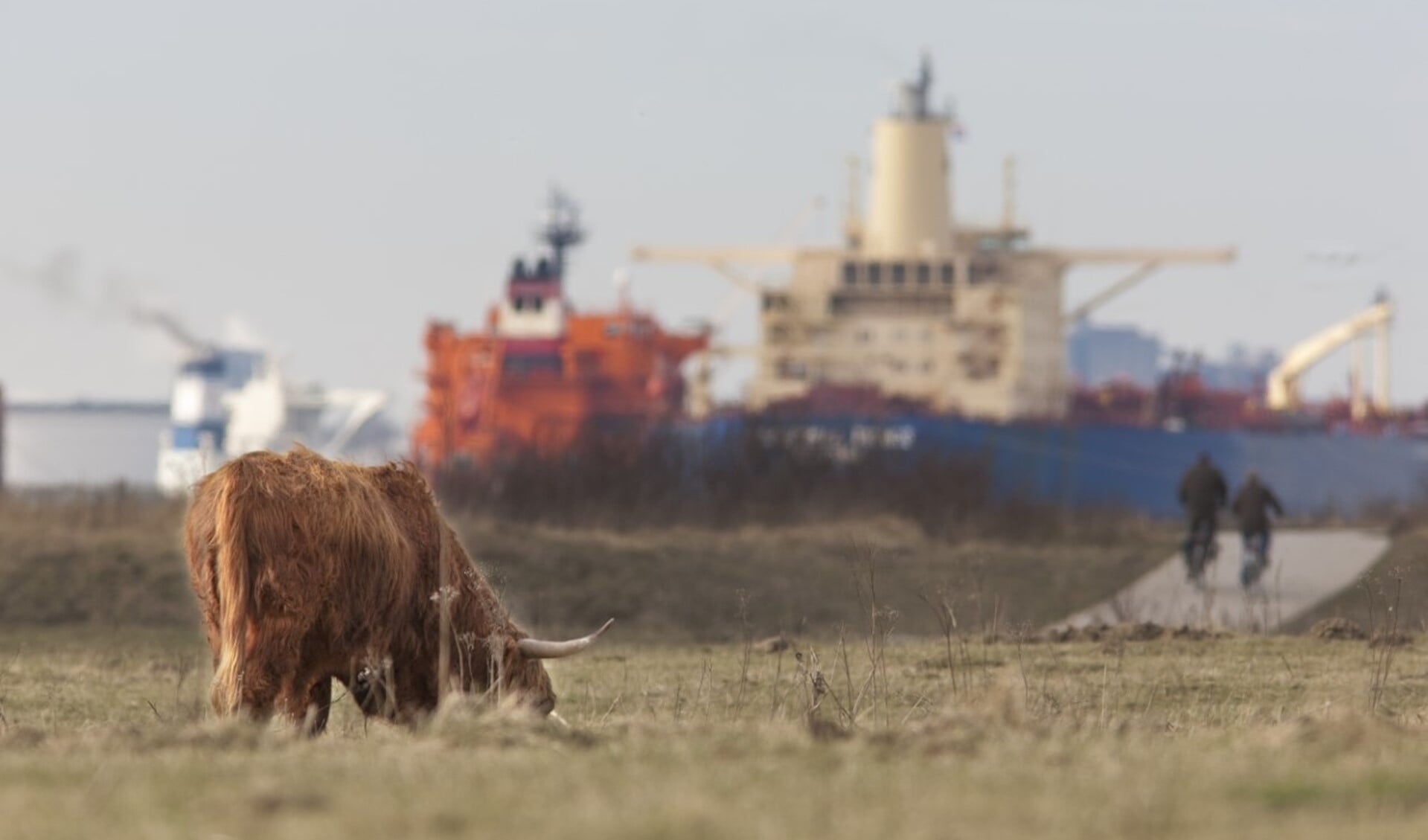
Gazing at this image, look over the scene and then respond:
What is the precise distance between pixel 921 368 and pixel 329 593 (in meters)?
60.4

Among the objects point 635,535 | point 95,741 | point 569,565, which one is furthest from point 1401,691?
point 635,535

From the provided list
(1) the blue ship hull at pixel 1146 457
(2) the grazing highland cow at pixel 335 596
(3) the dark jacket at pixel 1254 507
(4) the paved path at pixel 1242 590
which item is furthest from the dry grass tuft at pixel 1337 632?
(1) the blue ship hull at pixel 1146 457

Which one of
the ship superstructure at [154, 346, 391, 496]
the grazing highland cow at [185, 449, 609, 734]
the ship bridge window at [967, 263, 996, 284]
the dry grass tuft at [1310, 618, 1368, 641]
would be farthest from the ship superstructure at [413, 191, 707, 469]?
the grazing highland cow at [185, 449, 609, 734]

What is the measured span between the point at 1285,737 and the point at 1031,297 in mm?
63631

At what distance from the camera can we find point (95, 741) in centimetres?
872

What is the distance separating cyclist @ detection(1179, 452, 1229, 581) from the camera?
27109mm

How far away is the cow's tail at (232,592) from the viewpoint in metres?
9.41

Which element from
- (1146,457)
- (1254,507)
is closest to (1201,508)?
(1254,507)

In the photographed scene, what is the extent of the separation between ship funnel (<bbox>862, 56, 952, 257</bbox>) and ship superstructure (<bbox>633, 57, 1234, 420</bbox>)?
0.10 feet

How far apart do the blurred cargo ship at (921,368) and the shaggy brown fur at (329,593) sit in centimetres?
5239

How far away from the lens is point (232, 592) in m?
9.42

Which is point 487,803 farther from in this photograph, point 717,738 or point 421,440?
point 421,440

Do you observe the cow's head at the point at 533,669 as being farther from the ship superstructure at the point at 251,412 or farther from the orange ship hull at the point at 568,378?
the ship superstructure at the point at 251,412

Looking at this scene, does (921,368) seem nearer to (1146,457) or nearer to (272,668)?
(1146,457)
